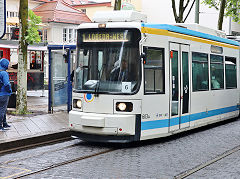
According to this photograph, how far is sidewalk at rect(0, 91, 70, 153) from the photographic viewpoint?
9.73 meters

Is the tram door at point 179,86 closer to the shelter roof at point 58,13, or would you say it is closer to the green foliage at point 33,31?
the green foliage at point 33,31

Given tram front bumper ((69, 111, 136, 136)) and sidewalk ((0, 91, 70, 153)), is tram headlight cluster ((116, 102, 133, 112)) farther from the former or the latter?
sidewalk ((0, 91, 70, 153))

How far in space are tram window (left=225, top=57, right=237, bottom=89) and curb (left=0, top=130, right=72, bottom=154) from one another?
20.5 feet

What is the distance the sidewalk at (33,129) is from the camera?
9734 mm

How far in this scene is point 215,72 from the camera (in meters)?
13.6

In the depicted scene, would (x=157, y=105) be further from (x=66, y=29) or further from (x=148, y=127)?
(x=66, y=29)

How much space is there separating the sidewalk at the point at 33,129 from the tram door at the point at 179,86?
9.01 feet

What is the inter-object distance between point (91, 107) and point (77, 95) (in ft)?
1.69

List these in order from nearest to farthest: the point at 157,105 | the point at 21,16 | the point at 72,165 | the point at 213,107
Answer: the point at 72,165 < the point at 157,105 < the point at 213,107 < the point at 21,16

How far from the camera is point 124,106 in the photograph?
939cm

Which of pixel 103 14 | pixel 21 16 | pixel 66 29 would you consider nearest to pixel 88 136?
pixel 103 14

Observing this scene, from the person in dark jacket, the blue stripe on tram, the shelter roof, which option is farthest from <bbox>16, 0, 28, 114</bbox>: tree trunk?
the shelter roof

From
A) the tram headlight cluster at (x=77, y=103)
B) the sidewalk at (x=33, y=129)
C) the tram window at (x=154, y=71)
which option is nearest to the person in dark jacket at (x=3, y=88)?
the sidewalk at (x=33, y=129)

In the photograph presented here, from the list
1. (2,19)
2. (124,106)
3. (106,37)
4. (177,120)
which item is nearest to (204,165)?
(124,106)
